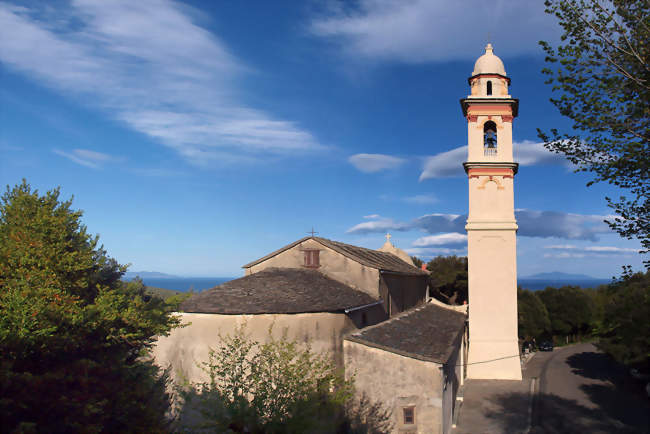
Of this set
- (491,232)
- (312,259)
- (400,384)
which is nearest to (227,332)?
(400,384)

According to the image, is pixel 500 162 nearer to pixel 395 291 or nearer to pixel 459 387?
pixel 395 291

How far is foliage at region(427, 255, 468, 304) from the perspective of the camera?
1845 inches

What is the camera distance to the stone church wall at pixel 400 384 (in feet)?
53.1

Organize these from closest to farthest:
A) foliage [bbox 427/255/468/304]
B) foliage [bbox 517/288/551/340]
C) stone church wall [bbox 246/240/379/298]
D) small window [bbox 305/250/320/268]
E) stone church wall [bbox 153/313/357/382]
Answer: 1. stone church wall [bbox 153/313/357/382]
2. stone church wall [bbox 246/240/379/298]
3. small window [bbox 305/250/320/268]
4. foliage [bbox 517/288/551/340]
5. foliage [bbox 427/255/468/304]

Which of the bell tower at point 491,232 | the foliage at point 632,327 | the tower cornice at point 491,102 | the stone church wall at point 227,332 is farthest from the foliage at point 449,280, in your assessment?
the stone church wall at point 227,332

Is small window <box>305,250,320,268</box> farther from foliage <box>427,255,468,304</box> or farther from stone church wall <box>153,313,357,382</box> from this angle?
foliage <box>427,255,468,304</box>

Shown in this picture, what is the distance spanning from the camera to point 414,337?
1891 centimetres

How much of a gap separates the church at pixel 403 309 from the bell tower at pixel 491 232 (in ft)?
0.18

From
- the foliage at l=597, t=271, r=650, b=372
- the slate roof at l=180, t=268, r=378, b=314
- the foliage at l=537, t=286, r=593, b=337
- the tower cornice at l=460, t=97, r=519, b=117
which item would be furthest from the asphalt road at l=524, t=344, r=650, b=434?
the tower cornice at l=460, t=97, r=519, b=117

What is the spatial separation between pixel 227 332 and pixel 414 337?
7.43 m

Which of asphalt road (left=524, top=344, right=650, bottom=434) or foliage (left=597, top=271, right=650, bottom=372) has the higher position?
foliage (left=597, top=271, right=650, bottom=372)

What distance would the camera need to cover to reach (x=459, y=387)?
23.9 metres

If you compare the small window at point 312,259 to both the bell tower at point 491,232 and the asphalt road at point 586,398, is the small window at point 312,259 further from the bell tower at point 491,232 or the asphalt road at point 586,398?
the asphalt road at point 586,398

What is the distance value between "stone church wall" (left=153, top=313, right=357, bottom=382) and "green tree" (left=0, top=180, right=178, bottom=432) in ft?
2.50
